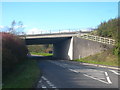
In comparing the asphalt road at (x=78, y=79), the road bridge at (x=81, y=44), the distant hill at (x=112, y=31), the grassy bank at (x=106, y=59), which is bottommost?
the grassy bank at (x=106, y=59)

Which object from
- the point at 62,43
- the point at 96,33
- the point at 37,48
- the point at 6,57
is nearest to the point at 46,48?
the point at 37,48

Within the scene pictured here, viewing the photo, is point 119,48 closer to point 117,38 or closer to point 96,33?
point 117,38

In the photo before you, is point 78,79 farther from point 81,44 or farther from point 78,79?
point 81,44

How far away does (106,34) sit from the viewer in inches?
1932

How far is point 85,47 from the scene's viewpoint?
4744cm

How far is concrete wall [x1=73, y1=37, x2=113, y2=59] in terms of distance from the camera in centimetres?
4528

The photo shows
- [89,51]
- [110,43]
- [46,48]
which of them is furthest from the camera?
[46,48]

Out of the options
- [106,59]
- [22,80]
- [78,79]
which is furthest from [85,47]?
[22,80]

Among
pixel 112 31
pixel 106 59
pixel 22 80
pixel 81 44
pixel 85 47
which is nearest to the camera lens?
pixel 22 80

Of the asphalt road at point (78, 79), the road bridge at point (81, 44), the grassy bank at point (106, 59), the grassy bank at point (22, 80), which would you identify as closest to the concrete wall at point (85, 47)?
the road bridge at point (81, 44)

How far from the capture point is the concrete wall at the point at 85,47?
45275 millimetres

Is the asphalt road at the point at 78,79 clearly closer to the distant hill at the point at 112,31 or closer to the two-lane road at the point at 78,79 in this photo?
the two-lane road at the point at 78,79

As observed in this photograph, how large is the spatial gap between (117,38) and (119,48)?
1641 millimetres

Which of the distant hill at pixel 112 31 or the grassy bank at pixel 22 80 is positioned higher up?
the distant hill at pixel 112 31
